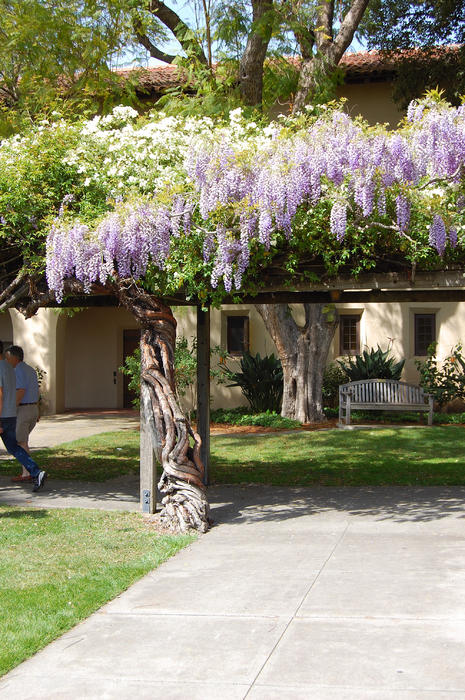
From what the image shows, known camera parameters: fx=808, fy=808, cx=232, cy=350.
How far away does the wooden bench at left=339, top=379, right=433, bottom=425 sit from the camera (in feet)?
57.2

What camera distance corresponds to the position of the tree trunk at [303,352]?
18344mm

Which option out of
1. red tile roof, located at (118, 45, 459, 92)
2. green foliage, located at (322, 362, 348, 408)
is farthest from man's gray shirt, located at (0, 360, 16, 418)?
red tile roof, located at (118, 45, 459, 92)

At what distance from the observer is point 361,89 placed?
69.3 ft

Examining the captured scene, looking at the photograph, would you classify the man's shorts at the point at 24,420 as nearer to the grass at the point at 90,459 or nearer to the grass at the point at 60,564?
the grass at the point at 90,459

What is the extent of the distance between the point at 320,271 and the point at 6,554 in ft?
13.6

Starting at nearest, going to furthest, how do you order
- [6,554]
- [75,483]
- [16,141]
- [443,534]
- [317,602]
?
[317,602]
[6,554]
[443,534]
[16,141]
[75,483]

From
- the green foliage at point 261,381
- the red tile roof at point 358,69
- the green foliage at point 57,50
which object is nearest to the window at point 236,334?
the green foliage at point 261,381

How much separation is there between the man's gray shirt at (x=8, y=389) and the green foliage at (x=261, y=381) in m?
10.4

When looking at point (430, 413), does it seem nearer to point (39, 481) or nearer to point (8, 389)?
point (39, 481)

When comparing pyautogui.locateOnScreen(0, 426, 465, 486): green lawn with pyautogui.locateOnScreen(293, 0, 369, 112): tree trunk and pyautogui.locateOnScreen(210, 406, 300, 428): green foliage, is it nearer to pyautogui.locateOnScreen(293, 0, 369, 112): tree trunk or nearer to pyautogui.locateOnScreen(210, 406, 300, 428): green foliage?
pyautogui.locateOnScreen(210, 406, 300, 428): green foliage

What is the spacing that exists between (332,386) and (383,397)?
8.31 feet

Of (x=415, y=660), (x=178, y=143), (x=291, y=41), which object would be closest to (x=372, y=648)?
(x=415, y=660)

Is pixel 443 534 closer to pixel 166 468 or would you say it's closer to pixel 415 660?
pixel 166 468

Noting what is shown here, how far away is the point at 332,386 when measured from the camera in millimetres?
20156
